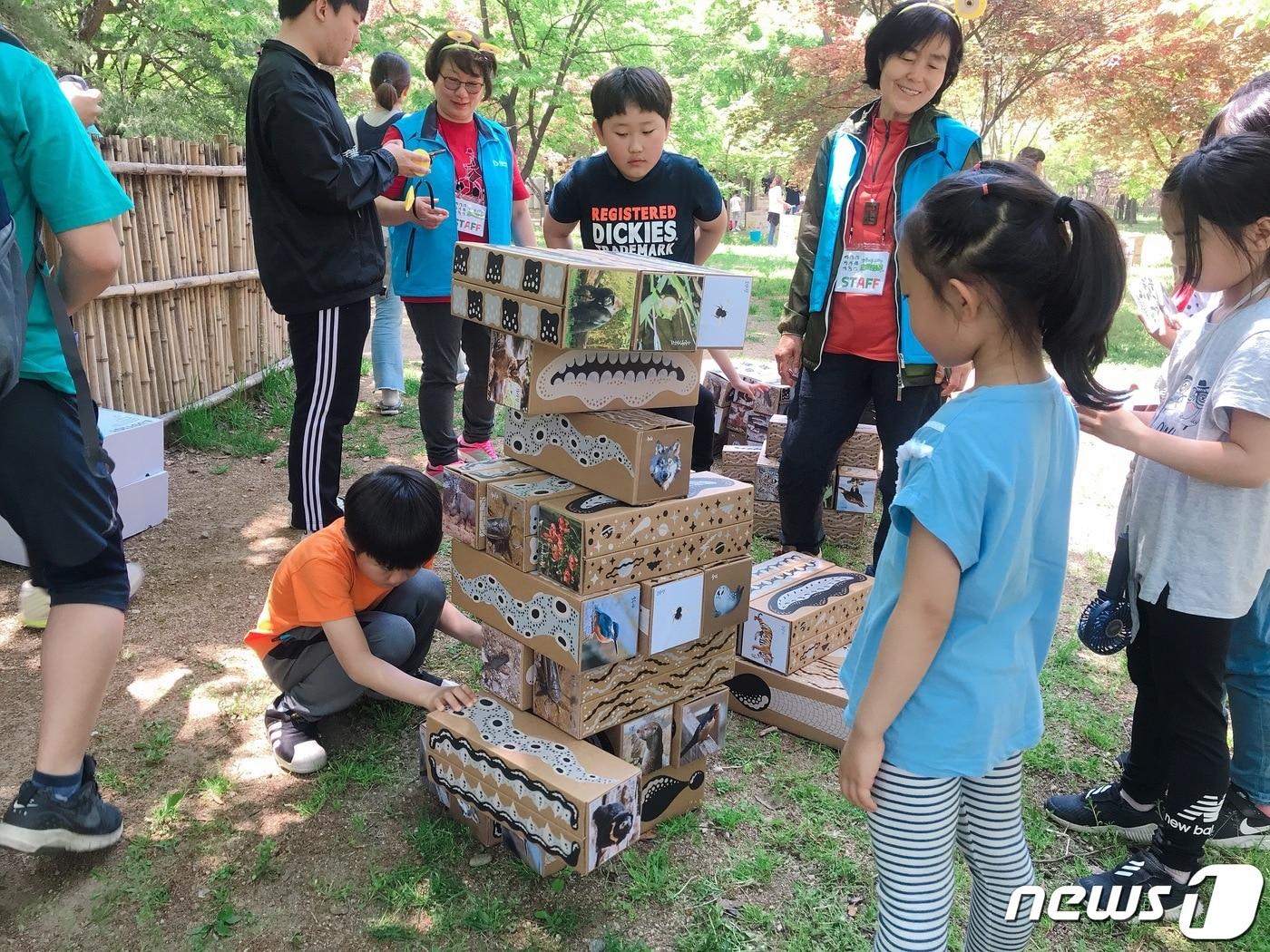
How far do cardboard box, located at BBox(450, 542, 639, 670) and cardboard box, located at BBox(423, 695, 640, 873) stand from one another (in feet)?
0.66

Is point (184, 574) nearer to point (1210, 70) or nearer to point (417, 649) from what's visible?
point (417, 649)

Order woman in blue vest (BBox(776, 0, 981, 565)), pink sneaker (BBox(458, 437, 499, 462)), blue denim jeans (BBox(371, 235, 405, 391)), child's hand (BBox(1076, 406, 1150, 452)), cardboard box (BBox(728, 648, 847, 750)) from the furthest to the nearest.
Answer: blue denim jeans (BBox(371, 235, 405, 391)), pink sneaker (BBox(458, 437, 499, 462)), woman in blue vest (BBox(776, 0, 981, 565)), cardboard box (BBox(728, 648, 847, 750)), child's hand (BBox(1076, 406, 1150, 452))

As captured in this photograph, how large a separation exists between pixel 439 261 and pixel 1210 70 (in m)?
9.97

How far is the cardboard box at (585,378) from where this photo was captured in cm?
207

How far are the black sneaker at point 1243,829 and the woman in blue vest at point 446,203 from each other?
2.97 meters

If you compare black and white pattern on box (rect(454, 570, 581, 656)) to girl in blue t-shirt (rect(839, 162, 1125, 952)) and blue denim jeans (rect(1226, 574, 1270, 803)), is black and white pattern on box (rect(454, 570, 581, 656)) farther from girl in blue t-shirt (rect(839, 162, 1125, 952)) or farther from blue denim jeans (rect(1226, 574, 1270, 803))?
blue denim jeans (rect(1226, 574, 1270, 803))

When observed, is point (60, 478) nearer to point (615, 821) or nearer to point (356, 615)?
point (356, 615)

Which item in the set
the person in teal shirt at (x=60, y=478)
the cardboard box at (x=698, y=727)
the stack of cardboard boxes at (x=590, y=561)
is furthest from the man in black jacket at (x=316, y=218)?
the cardboard box at (x=698, y=727)

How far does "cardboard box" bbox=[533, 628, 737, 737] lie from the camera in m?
2.05

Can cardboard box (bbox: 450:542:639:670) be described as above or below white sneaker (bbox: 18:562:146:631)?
above

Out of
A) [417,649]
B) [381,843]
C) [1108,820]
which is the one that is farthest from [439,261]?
[1108,820]

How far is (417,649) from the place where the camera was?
2.56 metres

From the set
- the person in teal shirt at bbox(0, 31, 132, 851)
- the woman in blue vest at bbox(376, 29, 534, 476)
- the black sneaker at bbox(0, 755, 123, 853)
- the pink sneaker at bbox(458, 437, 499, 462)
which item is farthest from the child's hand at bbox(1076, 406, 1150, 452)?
the pink sneaker at bbox(458, 437, 499, 462)

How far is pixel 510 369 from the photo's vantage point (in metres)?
2.14
